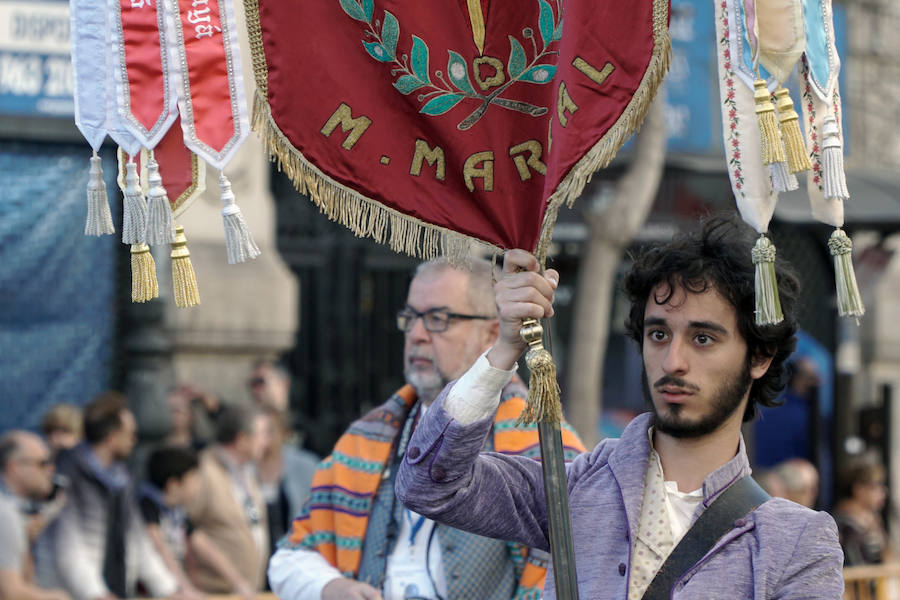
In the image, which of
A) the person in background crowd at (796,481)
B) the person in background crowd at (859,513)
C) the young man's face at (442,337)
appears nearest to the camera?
the young man's face at (442,337)

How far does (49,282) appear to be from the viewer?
10195 mm

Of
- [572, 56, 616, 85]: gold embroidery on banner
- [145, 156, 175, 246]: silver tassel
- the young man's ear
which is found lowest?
the young man's ear

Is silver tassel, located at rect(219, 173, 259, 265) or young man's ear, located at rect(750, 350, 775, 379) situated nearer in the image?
silver tassel, located at rect(219, 173, 259, 265)

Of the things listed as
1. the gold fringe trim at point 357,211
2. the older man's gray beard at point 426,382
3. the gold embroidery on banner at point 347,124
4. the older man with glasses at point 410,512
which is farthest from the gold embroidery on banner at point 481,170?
the older man's gray beard at point 426,382

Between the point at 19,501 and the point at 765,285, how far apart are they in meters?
4.91

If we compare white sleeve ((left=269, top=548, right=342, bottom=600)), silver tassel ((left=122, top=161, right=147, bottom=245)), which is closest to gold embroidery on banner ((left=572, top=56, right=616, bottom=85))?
silver tassel ((left=122, top=161, right=147, bottom=245))

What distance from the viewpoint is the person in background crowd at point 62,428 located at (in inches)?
313

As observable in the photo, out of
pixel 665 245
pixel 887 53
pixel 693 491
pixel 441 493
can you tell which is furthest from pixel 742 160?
pixel 887 53

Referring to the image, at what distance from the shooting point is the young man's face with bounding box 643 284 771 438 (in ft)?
10.5

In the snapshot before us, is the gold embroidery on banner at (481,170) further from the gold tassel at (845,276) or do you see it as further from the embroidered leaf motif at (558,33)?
the gold tassel at (845,276)

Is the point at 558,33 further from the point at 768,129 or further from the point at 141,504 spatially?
the point at 141,504

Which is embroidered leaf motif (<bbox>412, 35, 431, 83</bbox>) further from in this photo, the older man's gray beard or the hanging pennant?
the older man's gray beard

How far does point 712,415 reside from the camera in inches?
126

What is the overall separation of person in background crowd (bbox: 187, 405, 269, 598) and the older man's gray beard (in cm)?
339
